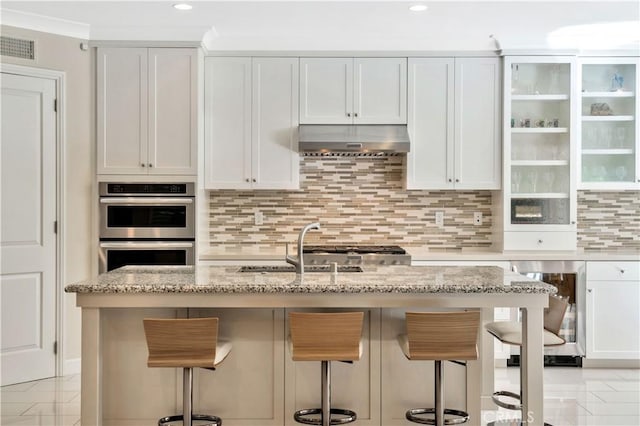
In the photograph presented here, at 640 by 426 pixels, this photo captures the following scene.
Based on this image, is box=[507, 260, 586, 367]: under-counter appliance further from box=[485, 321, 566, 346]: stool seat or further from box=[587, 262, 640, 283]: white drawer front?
box=[485, 321, 566, 346]: stool seat

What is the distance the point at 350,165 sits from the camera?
548 cm

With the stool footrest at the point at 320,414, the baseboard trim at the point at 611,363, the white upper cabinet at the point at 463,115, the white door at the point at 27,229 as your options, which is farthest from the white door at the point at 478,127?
the white door at the point at 27,229

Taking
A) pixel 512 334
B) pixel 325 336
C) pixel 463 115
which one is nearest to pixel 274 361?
pixel 325 336

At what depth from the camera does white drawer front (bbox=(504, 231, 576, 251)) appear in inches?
198

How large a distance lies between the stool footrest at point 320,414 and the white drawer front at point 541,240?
98.3 inches

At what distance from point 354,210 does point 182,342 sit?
2.95 meters

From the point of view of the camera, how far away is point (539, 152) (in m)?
5.14

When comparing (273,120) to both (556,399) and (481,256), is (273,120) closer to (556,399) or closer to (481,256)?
(481,256)

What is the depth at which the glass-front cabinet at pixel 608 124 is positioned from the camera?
5.11m

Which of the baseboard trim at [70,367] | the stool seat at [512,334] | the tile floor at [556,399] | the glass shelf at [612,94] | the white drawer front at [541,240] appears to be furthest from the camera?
the glass shelf at [612,94]

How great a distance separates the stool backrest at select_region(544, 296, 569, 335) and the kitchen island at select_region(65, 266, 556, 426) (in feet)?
1.17

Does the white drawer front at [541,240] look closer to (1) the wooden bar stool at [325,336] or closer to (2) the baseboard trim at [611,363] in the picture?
(2) the baseboard trim at [611,363]

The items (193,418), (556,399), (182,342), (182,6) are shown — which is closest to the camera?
(182,342)

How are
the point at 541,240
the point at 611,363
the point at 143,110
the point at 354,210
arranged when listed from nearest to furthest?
1. the point at 143,110
2. the point at 611,363
3. the point at 541,240
4. the point at 354,210
